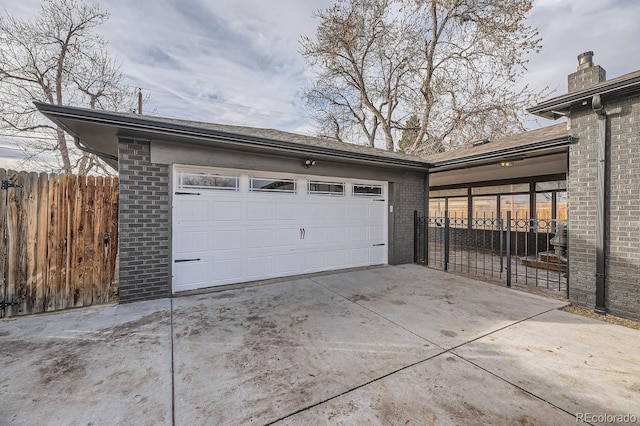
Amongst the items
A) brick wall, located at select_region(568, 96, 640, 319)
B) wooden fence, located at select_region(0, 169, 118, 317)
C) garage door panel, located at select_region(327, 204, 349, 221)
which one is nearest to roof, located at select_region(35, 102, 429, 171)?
Answer: wooden fence, located at select_region(0, 169, 118, 317)

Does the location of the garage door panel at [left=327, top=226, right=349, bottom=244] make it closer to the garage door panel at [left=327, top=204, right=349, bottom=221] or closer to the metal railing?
the garage door panel at [left=327, top=204, right=349, bottom=221]

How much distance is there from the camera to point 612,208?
3906 millimetres

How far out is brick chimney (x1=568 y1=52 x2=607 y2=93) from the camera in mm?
4254

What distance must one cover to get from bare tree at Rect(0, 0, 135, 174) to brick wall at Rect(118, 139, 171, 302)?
11001 mm

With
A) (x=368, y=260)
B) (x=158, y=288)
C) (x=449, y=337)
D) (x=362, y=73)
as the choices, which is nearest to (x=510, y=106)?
(x=362, y=73)

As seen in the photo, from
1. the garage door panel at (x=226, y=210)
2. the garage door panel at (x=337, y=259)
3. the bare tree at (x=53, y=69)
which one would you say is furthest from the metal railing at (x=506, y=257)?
the bare tree at (x=53, y=69)

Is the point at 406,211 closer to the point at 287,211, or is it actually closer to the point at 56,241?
the point at 287,211

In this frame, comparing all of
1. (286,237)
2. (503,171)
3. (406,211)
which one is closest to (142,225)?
(286,237)

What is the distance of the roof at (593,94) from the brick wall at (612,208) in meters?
0.15

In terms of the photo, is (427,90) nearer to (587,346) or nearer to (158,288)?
(587,346)

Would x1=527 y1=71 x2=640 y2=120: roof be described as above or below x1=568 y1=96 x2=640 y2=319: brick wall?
above

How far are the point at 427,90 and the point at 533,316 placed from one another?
13.9 m

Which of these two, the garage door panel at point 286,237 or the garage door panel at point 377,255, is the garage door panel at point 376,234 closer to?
the garage door panel at point 377,255

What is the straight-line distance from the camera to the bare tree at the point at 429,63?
12.2 m
